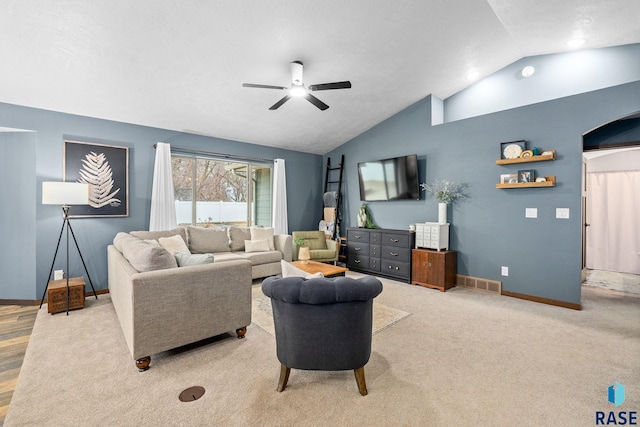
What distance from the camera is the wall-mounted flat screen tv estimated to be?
520 cm

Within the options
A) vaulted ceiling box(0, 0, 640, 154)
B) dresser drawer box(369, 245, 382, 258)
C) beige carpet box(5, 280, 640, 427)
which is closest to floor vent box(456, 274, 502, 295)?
beige carpet box(5, 280, 640, 427)

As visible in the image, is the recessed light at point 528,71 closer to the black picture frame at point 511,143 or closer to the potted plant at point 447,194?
the black picture frame at point 511,143

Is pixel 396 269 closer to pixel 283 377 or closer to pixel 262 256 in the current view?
pixel 262 256

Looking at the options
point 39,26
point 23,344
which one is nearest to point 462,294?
point 23,344

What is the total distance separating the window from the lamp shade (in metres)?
1.62

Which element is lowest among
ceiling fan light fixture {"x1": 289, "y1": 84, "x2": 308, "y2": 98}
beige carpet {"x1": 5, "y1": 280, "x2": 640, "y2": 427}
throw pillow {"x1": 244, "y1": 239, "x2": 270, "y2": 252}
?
beige carpet {"x1": 5, "y1": 280, "x2": 640, "y2": 427}

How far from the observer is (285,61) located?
352 cm

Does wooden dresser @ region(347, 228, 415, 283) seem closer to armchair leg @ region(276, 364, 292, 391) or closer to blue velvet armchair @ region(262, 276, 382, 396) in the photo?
blue velvet armchair @ region(262, 276, 382, 396)

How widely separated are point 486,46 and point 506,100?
3.37ft

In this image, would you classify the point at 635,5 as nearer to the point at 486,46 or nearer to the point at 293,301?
the point at 486,46

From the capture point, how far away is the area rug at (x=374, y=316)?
10.1 ft

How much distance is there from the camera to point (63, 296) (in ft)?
11.3

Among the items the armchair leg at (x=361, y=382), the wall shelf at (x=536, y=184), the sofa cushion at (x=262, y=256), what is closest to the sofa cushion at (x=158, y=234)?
the sofa cushion at (x=262, y=256)

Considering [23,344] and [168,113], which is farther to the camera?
[168,113]
